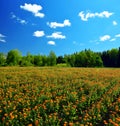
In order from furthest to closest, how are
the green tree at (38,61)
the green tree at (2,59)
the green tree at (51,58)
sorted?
the green tree at (38,61) → the green tree at (51,58) → the green tree at (2,59)

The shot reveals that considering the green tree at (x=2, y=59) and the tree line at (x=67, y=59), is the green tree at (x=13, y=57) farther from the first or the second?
the green tree at (x=2, y=59)

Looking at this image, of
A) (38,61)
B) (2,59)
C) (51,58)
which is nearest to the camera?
(2,59)

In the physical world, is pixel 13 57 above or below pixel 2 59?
above

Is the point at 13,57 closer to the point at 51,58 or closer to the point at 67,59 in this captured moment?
the point at 51,58

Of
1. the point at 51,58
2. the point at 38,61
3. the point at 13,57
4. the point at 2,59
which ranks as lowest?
the point at 38,61

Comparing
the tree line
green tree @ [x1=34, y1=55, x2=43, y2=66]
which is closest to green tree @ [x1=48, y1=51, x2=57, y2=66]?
the tree line

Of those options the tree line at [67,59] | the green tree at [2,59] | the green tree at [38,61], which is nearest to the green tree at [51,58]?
the tree line at [67,59]

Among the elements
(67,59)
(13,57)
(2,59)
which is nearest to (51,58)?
(67,59)

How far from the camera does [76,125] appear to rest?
811cm

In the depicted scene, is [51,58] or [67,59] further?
[67,59]

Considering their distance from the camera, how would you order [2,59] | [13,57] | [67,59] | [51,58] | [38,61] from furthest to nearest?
[67,59], [38,61], [51,58], [13,57], [2,59]

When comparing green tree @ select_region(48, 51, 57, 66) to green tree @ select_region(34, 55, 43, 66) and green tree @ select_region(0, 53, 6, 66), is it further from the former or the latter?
green tree @ select_region(0, 53, 6, 66)

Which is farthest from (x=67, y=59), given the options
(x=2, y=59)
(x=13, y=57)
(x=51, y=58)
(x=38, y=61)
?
(x=2, y=59)

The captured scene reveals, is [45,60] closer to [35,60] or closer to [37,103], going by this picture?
[35,60]
